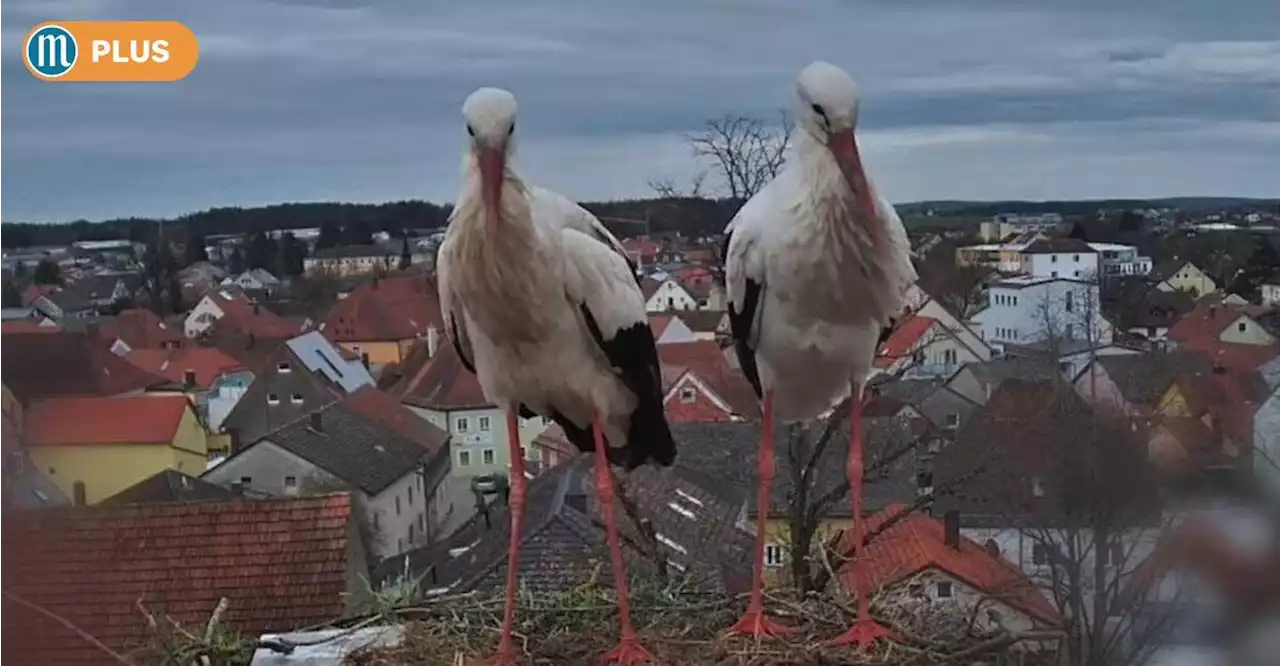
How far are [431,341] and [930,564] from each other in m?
1.12

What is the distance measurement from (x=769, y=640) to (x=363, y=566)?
1.24m

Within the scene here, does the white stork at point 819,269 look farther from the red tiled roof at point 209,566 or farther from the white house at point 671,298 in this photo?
the red tiled roof at point 209,566

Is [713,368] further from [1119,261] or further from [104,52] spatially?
[104,52]

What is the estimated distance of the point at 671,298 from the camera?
2.74 m

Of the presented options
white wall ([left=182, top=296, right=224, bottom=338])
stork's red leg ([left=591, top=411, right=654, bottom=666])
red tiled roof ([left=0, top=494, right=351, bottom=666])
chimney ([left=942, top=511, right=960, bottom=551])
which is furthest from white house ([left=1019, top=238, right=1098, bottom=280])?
white wall ([left=182, top=296, right=224, bottom=338])

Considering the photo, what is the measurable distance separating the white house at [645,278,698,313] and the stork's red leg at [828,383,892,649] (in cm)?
62

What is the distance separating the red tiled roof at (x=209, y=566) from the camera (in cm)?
202

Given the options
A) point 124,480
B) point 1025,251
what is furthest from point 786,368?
point 124,480

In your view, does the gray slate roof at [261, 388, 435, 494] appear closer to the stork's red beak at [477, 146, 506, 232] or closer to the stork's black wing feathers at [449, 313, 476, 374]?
the stork's black wing feathers at [449, 313, 476, 374]

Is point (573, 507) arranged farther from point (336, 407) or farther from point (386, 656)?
point (386, 656)

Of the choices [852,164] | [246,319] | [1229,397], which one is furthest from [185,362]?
[1229,397]

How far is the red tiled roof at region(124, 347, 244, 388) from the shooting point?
2699 mm

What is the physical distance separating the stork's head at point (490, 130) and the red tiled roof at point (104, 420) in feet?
1.73

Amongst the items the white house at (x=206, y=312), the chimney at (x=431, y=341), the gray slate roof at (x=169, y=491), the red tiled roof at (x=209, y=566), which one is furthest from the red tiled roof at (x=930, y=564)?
the white house at (x=206, y=312)
